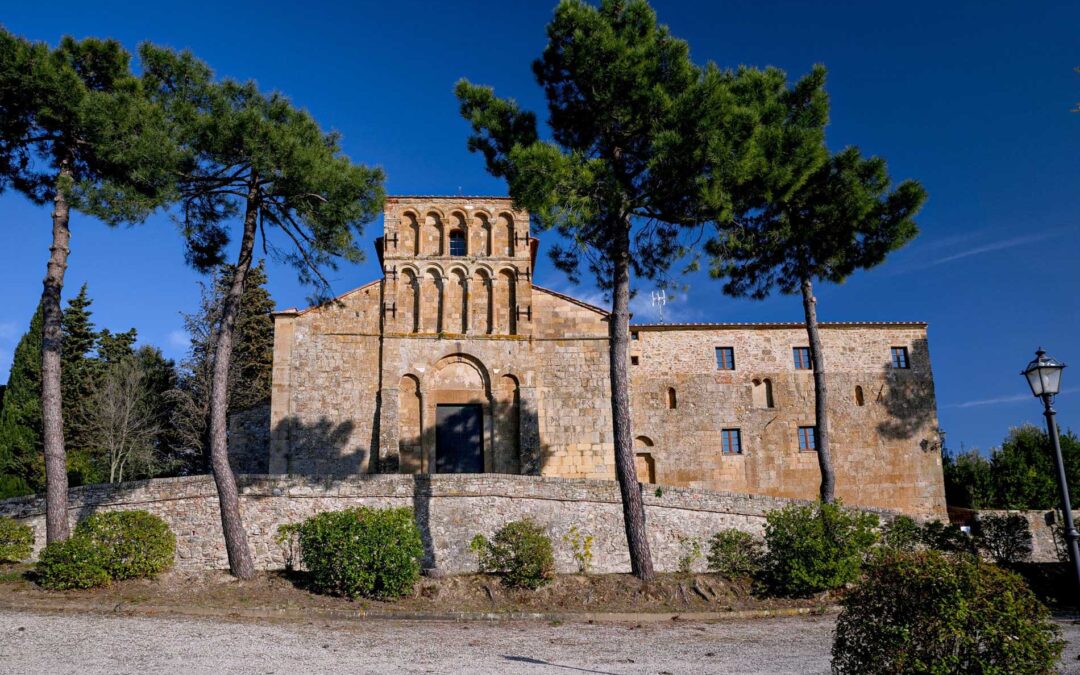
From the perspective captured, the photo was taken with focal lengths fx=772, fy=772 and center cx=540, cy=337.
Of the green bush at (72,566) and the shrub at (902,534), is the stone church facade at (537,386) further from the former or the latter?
the green bush at (72,566)

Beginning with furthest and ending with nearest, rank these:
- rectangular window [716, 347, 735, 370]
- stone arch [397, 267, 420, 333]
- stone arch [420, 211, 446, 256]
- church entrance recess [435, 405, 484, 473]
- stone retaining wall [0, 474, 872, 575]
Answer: rectangular window [716, 347, 735, 370]
stone arch [420, 211, 446, 256]
stone arch [397, 267, 420, 333]
church entrance recess [435, 405, 484, 473]
stone retaining wall [0, 474, 872, 575]

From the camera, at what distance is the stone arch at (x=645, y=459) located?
28.1 metres

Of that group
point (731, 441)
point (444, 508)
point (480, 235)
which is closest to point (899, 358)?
point (731, 441)

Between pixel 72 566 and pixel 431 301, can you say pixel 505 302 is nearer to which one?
pixel 431 301

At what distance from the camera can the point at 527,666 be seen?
10.2 meters

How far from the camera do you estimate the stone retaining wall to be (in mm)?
16906

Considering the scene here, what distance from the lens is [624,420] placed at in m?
16.6

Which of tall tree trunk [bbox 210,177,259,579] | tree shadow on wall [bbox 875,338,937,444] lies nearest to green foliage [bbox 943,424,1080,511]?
tree shadow on wall [bbox 875,338,937,444]

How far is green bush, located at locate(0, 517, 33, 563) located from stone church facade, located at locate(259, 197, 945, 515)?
26.0 ft

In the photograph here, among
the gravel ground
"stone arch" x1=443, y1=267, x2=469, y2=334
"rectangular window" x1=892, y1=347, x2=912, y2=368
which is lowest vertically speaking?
the gravel ground

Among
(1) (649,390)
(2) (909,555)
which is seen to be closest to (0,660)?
(2) (909,555)

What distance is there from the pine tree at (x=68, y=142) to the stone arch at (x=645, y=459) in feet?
59.3

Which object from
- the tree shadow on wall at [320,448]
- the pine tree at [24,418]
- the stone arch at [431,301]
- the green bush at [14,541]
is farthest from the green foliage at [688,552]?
the pine tree at [24,418]

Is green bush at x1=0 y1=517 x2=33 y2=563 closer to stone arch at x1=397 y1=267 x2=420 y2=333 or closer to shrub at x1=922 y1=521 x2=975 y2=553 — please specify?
stone arch at x1=397 y1=267 x2=420 y2=333
